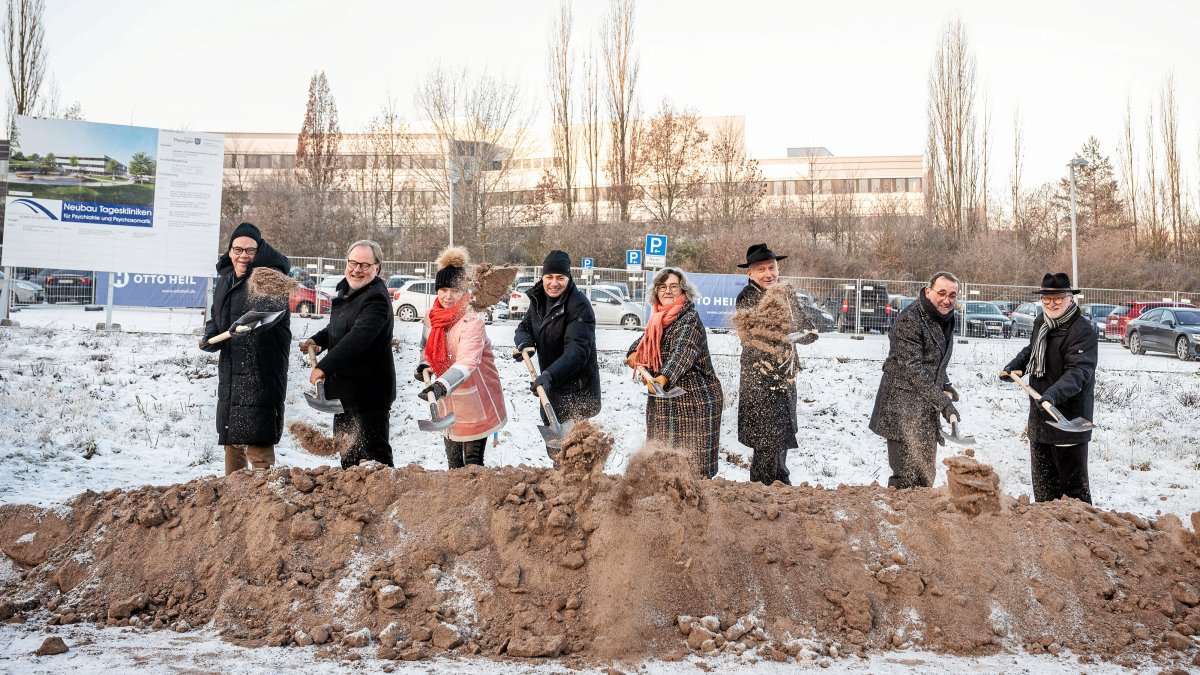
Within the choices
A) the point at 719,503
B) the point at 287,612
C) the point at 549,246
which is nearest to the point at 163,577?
the point at 287,612

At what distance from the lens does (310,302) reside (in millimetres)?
19359

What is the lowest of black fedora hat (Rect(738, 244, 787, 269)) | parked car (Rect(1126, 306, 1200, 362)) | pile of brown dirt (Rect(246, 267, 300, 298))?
pile of brown dirt (Rect(246, 267, 300, 298))

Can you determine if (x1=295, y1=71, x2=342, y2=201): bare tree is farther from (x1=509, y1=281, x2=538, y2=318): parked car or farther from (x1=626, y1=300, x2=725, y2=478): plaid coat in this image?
(x1=626, y1=300, x2=725, y2=478): plaid coat

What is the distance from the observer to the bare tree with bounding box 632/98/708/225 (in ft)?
119

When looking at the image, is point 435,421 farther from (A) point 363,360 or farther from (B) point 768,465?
(B) point 768,465

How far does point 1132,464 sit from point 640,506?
7382 mm

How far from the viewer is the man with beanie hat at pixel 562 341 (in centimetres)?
522

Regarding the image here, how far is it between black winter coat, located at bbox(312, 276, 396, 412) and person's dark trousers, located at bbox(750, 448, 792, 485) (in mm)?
2188

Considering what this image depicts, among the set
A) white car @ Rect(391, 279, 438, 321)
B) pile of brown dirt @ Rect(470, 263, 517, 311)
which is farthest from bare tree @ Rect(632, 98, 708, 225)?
pile of brown dirt @ Rect(470, 263, 517, 311)

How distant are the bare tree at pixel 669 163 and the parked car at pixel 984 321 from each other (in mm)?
16090

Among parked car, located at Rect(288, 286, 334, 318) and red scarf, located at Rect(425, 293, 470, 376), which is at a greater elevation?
parked car, located at Rect(288, 286, 334, 318)

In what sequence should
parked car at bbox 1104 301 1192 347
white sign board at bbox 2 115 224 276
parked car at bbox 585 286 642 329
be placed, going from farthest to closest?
parked car at bbox 1104 301 1192 347, parked car at bbox 585 286 642 329, white sign board at bbox 2 115 224 276

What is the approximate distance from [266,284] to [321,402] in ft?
2.87

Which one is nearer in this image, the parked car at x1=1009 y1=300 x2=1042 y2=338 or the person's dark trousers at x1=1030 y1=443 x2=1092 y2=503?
the person's dark trousers at x1=1030 y1=443 x2=1092 y2=503
